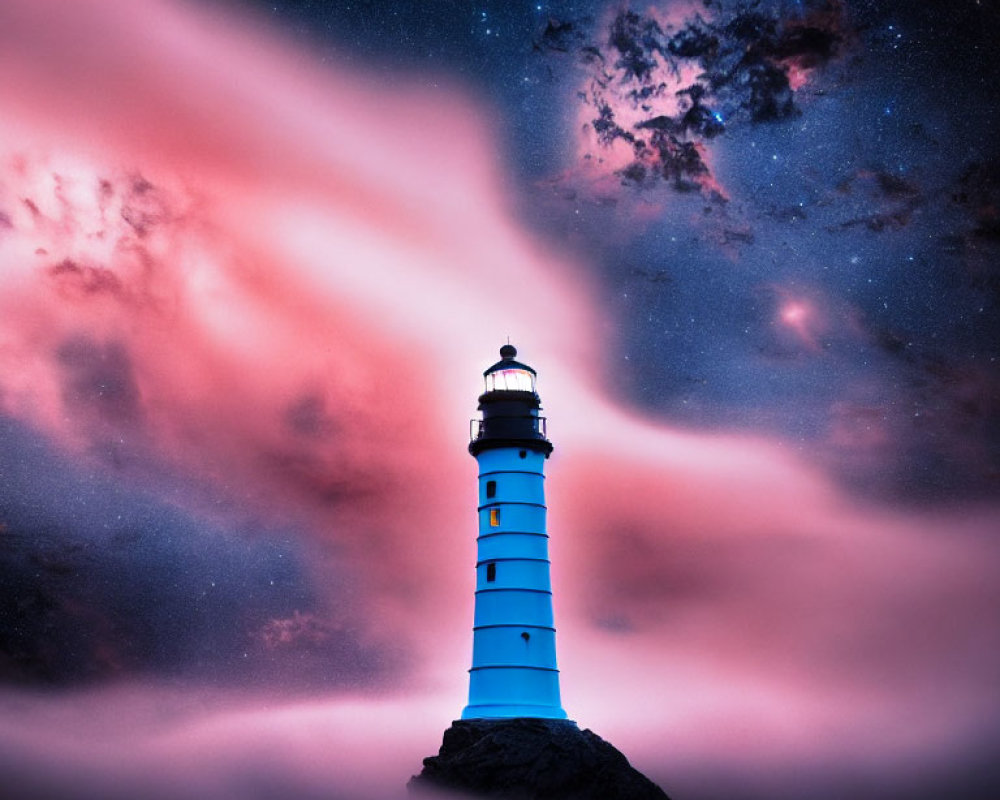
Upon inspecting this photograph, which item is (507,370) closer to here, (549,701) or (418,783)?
(549,701)

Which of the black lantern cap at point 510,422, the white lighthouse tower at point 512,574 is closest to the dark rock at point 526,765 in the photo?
the white lighthouse tower at point 512,574

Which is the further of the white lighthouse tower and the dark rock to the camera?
the white lighthouse tower

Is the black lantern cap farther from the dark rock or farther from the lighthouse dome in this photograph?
the dark rock

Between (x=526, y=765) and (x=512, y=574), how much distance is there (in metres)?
7.05

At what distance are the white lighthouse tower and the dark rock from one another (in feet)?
2.04

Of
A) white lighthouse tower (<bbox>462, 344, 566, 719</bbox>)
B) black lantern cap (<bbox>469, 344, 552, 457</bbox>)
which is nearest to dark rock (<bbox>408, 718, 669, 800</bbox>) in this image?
white lighthouse tower (<bbox>462, 344, 566, 719</bbox>)

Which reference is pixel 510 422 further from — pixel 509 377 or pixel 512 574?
pixel 512 574

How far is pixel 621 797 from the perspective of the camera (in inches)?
1801

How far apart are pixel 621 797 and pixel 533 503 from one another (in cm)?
1157

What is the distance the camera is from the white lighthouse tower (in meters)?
45.8

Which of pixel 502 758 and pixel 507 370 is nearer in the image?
pixel 502 758

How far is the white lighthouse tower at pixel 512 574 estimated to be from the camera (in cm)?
4584

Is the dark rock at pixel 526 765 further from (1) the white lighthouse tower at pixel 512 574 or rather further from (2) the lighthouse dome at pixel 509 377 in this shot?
(2) the lighthouse dome at pixel 509 377

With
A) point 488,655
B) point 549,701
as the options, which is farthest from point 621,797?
point 488,655
